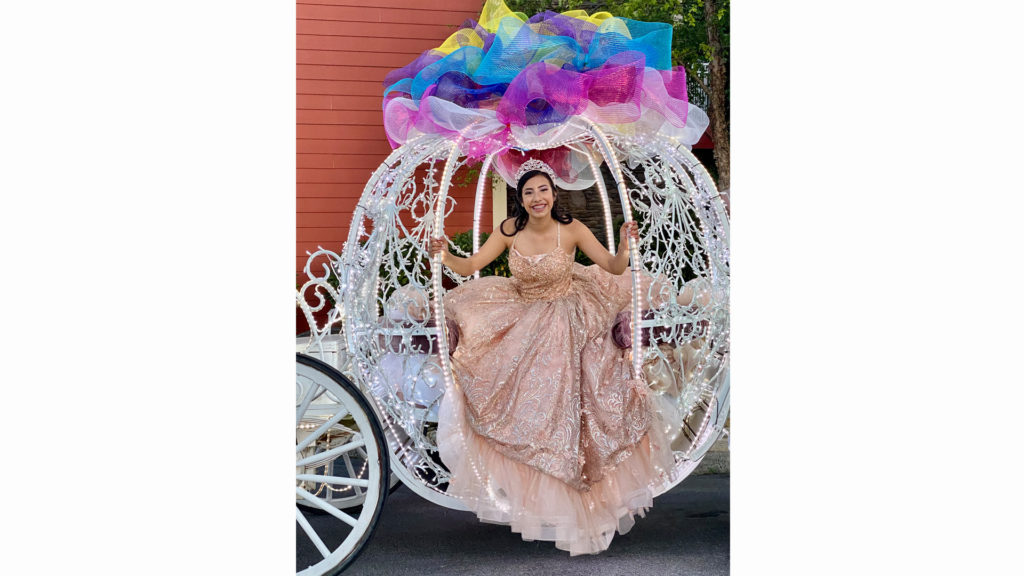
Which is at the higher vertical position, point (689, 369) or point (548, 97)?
point (548, 97)

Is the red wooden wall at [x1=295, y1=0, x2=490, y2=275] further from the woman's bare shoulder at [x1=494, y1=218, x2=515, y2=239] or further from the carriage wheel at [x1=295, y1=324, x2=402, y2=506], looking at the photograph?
the woman's bare shoulder at [x1=494, y1=218, x2=515, y2=239]

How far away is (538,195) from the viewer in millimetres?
3498

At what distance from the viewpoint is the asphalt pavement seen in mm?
3211

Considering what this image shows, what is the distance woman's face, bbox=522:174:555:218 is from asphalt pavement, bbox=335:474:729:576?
1.36m

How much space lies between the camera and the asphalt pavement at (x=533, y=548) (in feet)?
10.5

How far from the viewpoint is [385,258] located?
3562 mm

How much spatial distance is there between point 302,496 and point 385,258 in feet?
3.40

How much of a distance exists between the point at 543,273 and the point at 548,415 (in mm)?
628

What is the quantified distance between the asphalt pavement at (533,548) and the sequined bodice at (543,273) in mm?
1026

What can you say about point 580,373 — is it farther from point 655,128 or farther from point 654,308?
point 655,128

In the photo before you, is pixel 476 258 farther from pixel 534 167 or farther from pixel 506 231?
pixel 534 167

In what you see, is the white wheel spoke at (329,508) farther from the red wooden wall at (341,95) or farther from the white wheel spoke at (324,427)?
the red wooden wall at (341,95)

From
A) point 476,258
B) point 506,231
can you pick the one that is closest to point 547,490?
point 476,258

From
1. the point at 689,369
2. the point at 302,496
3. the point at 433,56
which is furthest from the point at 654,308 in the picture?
the point at 302,496
